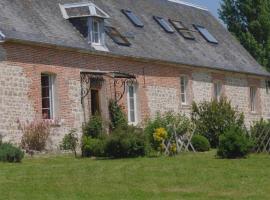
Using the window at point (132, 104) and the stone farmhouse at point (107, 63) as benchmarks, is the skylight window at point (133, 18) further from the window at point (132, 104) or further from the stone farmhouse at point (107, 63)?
the window at point (132, 104)

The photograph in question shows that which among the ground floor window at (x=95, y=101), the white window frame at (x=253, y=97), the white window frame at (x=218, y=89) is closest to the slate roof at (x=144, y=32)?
the white window frame at (x=218, y=89)

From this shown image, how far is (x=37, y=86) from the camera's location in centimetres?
2755

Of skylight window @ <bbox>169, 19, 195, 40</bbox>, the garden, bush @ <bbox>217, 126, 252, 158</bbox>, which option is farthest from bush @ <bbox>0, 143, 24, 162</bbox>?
skylight window @ <bbox>169, 19, 195, 40</bbox>

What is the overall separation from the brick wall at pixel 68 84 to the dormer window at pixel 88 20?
697mm

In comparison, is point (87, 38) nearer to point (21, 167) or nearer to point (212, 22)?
point (21, 167)

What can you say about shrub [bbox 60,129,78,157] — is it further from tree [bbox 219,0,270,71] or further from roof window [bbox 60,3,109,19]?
tree [bbox 219,0,270,71]

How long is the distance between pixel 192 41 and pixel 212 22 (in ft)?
22.1

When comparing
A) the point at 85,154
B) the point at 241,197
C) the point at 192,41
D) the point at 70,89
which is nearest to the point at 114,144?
the point at 85,154

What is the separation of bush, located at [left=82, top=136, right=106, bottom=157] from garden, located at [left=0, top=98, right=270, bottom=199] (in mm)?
33

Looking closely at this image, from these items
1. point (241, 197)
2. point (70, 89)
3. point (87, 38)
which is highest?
point (87, 38)

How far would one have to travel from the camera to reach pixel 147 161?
73.7 feet

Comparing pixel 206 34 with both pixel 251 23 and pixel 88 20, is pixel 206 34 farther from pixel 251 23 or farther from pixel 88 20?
pixel 88 20

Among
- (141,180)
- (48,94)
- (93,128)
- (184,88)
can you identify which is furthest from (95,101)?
(141,180)

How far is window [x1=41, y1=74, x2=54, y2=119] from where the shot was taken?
2833 centimetres
